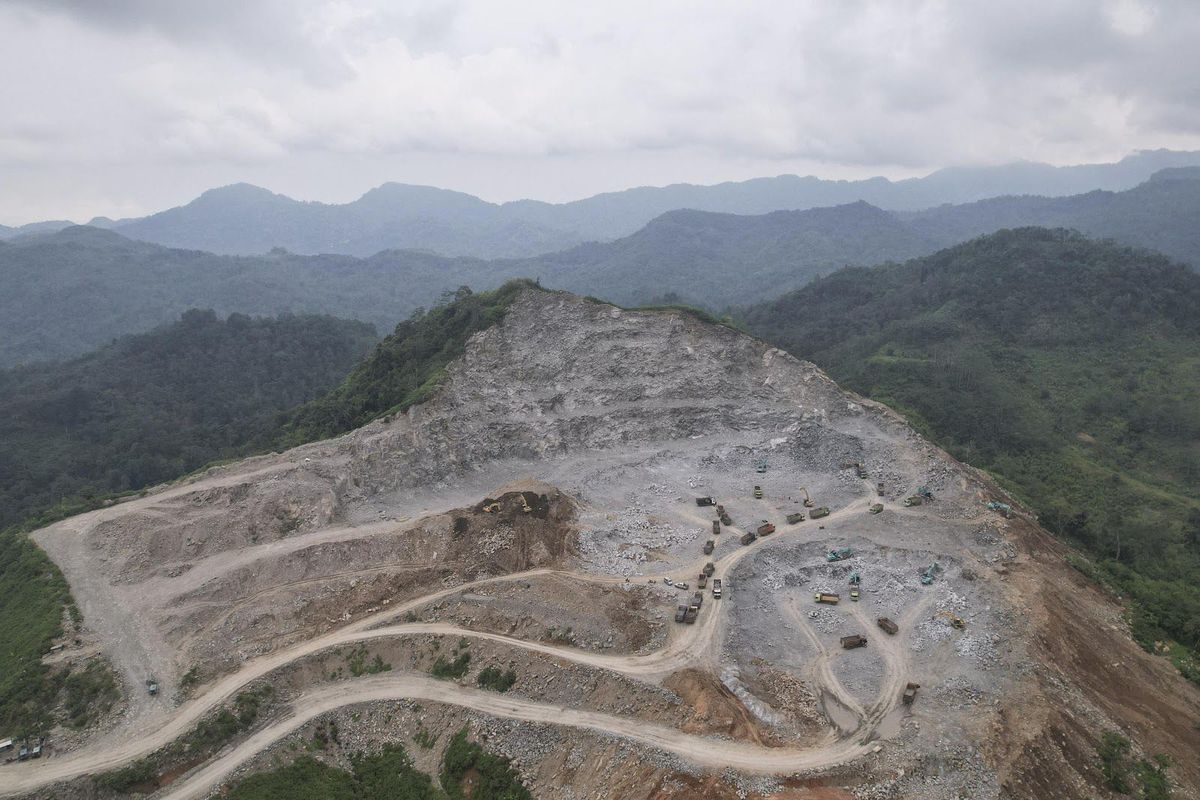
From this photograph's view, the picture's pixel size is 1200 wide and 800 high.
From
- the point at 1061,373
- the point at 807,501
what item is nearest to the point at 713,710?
the point at 807,501

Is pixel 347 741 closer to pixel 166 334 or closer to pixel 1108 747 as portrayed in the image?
pixel 1108 747

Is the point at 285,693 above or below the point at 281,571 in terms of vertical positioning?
below

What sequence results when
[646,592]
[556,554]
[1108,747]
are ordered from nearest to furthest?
[1108,747] < [646,592] < [556,554]

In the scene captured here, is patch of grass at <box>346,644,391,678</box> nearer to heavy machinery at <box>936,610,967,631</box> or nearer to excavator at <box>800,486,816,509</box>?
excavator at <box>800,486,816,509</box>

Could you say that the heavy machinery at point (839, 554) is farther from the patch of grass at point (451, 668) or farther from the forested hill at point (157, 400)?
the forested hill at point (157, 400)

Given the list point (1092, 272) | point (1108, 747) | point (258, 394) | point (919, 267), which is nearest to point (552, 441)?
point (1108, 747)

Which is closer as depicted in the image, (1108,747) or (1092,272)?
(1108,747)

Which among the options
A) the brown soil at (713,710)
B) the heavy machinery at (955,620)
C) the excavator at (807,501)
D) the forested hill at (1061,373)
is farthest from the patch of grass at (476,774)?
the forested hill at (1061,373)
